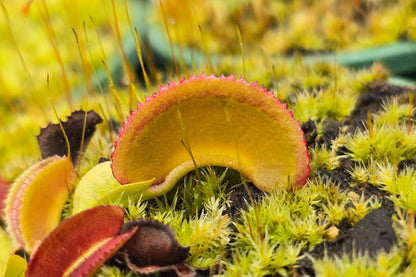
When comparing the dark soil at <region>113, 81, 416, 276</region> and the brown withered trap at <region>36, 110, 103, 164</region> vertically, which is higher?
the brown withered trap at <region>36, 110, 103, 164</region>

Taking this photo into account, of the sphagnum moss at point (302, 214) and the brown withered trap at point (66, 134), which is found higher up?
the brown withered trap at point (66, 134)

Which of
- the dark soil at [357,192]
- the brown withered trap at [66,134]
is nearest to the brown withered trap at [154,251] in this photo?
the dark soil at [357,192]

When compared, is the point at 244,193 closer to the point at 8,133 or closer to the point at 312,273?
the point at 312,273

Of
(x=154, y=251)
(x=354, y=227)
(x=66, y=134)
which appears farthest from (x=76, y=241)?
(x=354, y=227)

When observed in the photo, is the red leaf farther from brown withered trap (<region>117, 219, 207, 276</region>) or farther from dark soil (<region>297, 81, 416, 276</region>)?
dark soil (<region>297, 81, 416, 276</region>)

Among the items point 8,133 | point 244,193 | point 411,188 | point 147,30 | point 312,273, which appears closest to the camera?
point 312,273

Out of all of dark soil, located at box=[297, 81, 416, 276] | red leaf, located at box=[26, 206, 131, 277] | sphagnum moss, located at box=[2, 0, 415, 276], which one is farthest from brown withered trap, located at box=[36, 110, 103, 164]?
dark soil, located at box=[297, 81, 416, 276]

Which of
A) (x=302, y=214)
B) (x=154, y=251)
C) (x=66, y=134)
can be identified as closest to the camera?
(x=154, y=251)

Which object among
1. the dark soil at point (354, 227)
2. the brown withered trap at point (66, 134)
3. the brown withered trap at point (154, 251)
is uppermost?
the brown withered trap at point (66, 134)

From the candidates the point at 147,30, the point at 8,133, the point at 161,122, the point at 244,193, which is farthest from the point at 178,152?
the point at 147,30

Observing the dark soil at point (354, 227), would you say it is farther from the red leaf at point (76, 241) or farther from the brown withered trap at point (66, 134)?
the brown withered trap at point (66, 134)

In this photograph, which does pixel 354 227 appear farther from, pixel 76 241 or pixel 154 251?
pixel 76 241
